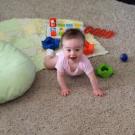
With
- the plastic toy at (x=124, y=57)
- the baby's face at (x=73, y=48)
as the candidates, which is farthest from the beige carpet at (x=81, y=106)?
the baby's face at (x=73, y=48)

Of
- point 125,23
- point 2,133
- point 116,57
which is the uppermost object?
point 125,23

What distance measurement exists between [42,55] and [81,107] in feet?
1.37

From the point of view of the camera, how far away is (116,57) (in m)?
1.61

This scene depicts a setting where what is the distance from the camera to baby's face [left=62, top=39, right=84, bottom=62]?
133 centimetres

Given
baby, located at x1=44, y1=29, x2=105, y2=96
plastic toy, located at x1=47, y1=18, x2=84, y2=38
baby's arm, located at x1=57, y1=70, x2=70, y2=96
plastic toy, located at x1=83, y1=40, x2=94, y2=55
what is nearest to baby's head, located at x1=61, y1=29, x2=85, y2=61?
baby, located at x1=44, y1=29, x2=105, y2=96

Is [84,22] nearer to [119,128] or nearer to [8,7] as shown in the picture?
[8,7]

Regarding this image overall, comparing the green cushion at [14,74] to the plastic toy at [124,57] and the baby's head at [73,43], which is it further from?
the plastic toy at [124,57]

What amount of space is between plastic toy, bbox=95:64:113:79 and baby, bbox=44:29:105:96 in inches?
2.9

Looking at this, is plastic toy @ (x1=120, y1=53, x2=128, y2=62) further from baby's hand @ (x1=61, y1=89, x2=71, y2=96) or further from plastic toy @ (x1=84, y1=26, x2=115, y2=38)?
baby's hand @ (x1=61, y1=89, x2=71, y2=96)

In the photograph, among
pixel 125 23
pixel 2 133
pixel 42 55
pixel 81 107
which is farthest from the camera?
pixel 125 23

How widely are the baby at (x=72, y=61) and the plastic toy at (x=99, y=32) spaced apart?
38 cm

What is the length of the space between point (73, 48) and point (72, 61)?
0.09 m

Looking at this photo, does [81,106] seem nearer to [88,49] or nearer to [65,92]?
[65,92]

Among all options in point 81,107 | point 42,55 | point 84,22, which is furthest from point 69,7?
point 81,107
